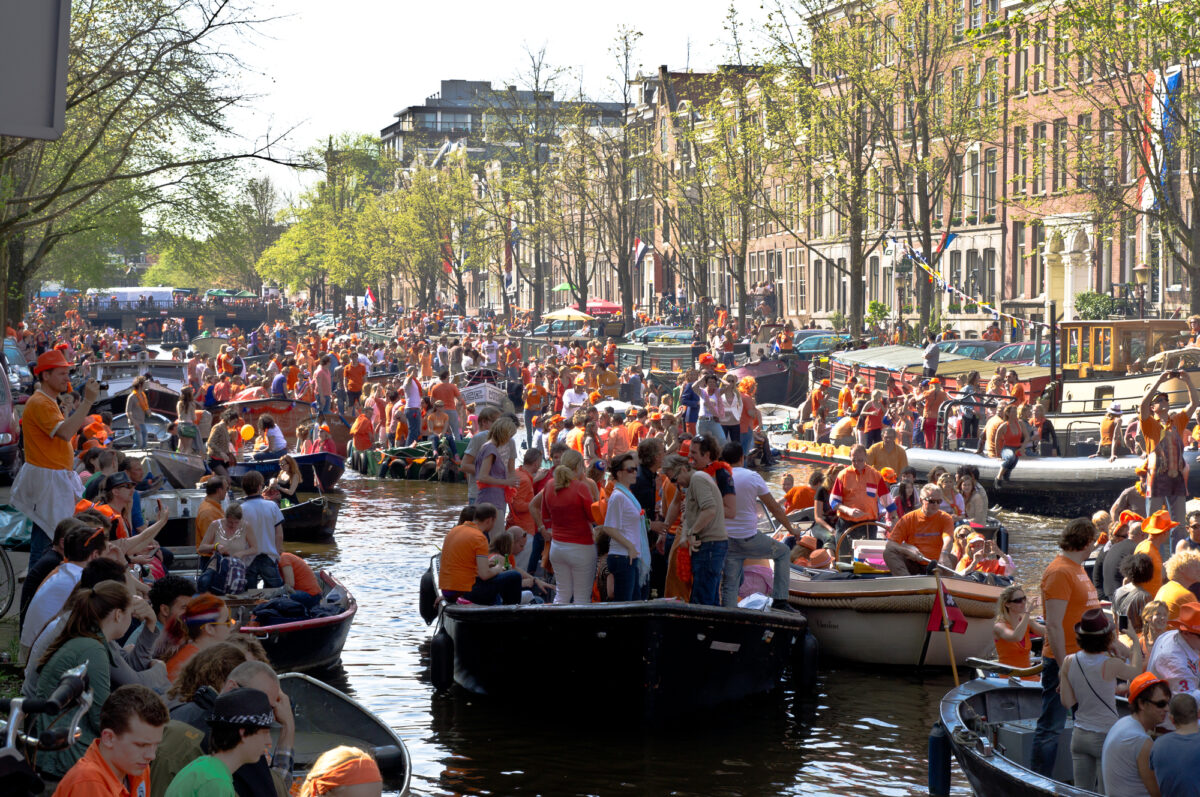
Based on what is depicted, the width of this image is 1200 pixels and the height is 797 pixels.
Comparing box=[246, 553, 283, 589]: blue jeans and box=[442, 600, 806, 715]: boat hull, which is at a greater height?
box=[246, 553, 283, 589]: blue jeans

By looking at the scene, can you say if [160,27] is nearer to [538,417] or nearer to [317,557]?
[317,557]

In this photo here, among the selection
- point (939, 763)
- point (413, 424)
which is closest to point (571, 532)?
point (939, 763)

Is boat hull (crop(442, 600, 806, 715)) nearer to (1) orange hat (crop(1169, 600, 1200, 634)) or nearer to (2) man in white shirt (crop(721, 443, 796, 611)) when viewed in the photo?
(2) man in white shirt (crop(721, 443, 796, 611))

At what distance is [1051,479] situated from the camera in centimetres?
2405

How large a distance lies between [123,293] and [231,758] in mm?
116675

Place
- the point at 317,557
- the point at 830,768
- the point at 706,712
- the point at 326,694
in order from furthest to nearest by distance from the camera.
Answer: the point at 317,557, the point at 706,712, the point at 830,768, the point at 326,694

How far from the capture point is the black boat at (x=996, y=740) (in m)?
8.38

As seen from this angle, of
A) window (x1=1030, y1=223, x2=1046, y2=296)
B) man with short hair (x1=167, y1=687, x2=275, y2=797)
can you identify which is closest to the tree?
man with short hair (x1=167, y1=687, x2=275, y2=797)

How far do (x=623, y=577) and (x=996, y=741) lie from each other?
3.47 metres

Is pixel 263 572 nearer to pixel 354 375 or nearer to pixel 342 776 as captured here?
pixel 342 776

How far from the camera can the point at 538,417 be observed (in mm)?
31766

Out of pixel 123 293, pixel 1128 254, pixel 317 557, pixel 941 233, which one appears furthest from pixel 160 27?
pixel 123 293

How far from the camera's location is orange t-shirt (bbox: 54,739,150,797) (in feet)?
16.8

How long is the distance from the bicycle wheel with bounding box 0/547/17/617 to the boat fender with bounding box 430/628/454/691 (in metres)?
3.96
